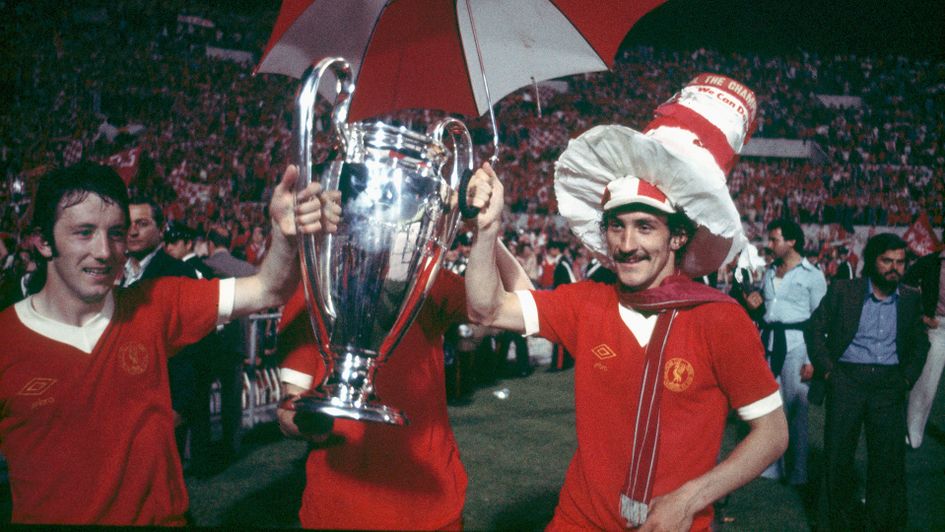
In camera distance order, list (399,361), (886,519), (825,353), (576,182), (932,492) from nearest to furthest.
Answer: (399,361), (576,182), (886,519), (825,353), (932,492)

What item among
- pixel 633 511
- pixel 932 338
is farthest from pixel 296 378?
pixel 932 338

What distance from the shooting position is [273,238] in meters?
1.58

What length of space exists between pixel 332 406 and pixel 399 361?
0.67m

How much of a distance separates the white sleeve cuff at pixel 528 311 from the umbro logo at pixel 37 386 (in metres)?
1.19

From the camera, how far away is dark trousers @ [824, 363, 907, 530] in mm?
3957

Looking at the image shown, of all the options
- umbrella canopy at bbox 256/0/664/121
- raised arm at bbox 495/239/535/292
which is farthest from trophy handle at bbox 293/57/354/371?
raised arm at bbox 495/239/535/292

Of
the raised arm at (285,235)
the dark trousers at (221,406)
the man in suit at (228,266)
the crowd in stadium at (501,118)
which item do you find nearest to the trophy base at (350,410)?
the raised arm at (285,235)

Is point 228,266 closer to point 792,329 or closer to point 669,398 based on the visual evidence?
point 792,329

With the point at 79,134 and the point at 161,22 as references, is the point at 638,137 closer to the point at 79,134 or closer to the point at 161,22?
the point at 79,134

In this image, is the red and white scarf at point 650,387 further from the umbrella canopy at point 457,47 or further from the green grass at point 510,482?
the green grass at point 510,482

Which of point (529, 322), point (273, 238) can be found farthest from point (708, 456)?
point (273, 238)

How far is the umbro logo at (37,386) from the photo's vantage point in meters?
1.56

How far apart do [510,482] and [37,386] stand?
381 centimetres

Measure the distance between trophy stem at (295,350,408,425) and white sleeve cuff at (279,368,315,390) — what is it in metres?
0.56
